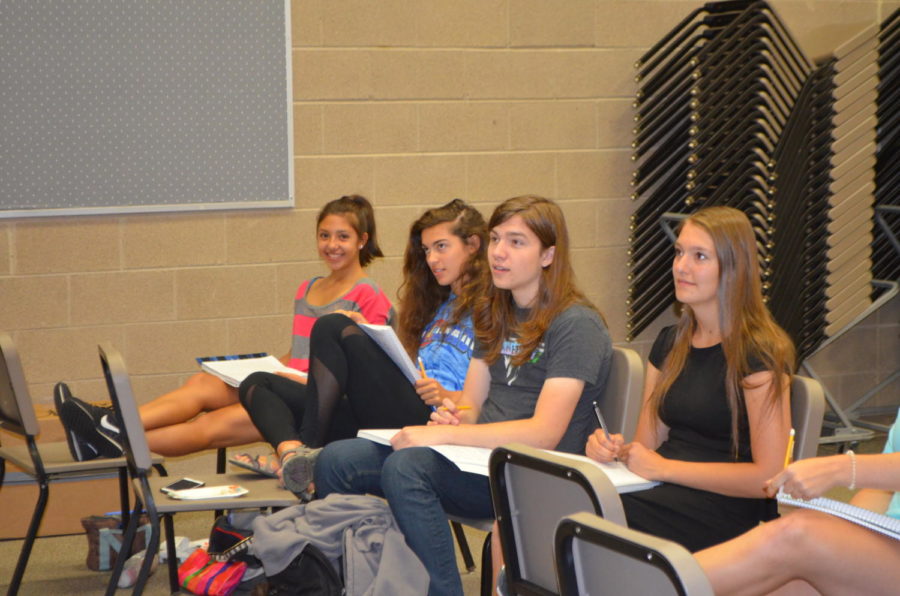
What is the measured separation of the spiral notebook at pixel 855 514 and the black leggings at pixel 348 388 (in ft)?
4.37

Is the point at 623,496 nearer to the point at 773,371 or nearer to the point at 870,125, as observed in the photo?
the point at 773,371

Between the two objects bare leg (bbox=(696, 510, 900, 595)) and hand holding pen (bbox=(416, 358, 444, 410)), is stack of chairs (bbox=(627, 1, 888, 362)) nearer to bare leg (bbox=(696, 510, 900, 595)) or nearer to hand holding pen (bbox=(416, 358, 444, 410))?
hand holding pen (bbox=(416, 358, 444, 410))

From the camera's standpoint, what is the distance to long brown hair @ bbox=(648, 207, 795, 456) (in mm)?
2271

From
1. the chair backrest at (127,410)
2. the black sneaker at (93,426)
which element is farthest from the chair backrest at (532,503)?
the black sneaker at (93,426)

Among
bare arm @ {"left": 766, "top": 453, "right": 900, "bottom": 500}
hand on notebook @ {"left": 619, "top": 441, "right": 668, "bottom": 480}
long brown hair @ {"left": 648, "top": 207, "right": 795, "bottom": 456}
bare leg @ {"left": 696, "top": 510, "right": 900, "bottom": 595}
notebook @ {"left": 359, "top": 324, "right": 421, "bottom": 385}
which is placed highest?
long brown hair @ {"left": 648, "top": 207, "right": 795, "bottom": 456}

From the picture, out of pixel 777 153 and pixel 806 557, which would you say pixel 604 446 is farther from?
pixel 777 153

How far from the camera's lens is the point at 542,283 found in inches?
106

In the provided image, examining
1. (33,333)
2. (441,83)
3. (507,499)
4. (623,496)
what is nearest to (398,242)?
(441,83)

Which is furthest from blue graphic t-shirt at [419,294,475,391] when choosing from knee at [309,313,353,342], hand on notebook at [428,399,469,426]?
hand on notebook at [428,399,469,426]

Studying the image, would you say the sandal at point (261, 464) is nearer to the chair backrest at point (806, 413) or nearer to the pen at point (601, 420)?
the pen at point (601, 420)

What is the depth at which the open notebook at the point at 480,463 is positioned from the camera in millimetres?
2266

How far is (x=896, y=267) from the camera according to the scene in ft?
16.3

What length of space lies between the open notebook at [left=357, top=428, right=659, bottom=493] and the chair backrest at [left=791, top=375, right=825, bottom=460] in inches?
12.5

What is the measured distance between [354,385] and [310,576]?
62 centimetres
